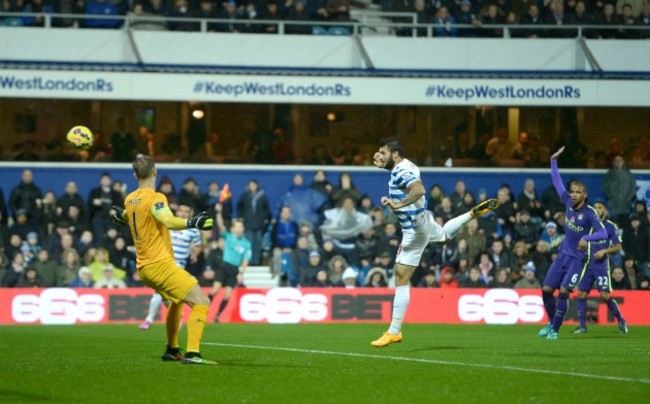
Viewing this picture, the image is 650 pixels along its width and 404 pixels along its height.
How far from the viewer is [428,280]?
25094 mm

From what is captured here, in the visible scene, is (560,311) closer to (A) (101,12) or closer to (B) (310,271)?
(B) (310,271)

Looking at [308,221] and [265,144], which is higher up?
[265,144]

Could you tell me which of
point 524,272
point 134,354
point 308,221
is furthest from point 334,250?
point 134,354

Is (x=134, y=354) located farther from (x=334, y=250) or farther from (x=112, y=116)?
(x=112, y=116)

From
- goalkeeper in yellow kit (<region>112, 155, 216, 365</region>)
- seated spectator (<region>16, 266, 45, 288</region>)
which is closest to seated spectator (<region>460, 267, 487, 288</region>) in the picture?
seated spectator (<region>16, 266, 45, 288</region>)

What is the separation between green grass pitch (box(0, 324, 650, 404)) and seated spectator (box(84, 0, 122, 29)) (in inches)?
469

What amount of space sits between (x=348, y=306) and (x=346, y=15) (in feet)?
27.0

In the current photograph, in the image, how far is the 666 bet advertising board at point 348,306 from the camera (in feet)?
78.6

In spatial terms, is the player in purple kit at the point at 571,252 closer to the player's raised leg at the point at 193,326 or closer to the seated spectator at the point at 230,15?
the player's raised leg at the point at 193,326

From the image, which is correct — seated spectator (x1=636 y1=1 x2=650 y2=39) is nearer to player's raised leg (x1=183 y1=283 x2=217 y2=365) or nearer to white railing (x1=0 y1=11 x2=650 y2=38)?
white railing (x1=0 y1=11 x2=650 y2=38)

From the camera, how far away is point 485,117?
97.0 feet

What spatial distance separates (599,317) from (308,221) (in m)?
6.94

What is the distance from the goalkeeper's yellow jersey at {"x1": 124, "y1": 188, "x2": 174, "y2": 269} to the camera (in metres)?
12.3

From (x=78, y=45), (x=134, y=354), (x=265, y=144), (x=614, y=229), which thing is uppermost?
(x=78, y=45)
